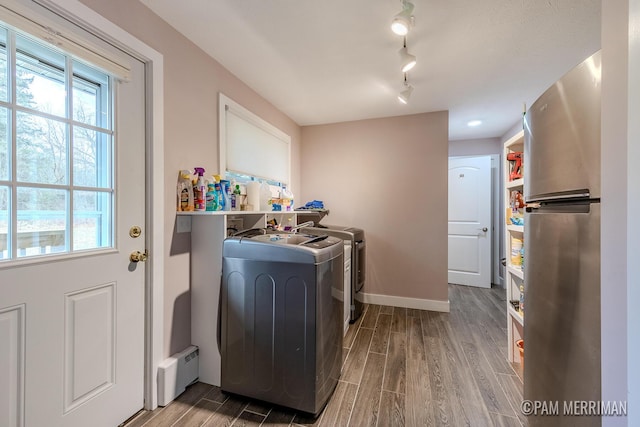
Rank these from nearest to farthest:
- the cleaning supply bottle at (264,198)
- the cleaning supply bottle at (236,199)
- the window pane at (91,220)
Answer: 1. the window pane at (91,220)
2. the cleaning supply bottle at (236,199)
3. the cleaning supply bottle at (264,198)

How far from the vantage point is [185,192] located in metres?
1.70

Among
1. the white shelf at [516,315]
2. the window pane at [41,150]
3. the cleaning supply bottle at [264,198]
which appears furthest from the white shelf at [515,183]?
the window pane at [41,150]

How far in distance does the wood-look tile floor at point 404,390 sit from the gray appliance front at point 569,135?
4.32 ft

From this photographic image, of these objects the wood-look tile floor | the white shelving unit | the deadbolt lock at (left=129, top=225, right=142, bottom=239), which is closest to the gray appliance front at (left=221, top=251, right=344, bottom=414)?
the wood-look tile floor

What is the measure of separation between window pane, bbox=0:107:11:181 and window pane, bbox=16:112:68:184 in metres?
0.03

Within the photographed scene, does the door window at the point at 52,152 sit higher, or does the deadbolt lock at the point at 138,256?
the door window at the point at 52,152

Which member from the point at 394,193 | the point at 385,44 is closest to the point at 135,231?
the point at 385,44

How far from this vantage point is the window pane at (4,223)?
973 millimetres

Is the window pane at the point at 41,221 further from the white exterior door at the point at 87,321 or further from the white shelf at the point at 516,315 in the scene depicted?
the white shelf at the point at 516,315

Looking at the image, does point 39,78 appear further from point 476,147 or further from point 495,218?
point 495,218

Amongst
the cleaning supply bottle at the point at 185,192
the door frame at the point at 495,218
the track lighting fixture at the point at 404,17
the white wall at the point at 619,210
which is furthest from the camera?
the door frame at the point at 495,218

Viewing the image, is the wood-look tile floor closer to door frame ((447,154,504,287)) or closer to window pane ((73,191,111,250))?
window pane ((73,191,111,250))

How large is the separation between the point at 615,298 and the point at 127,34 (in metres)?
2.23

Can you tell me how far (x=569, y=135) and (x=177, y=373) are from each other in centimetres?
224
